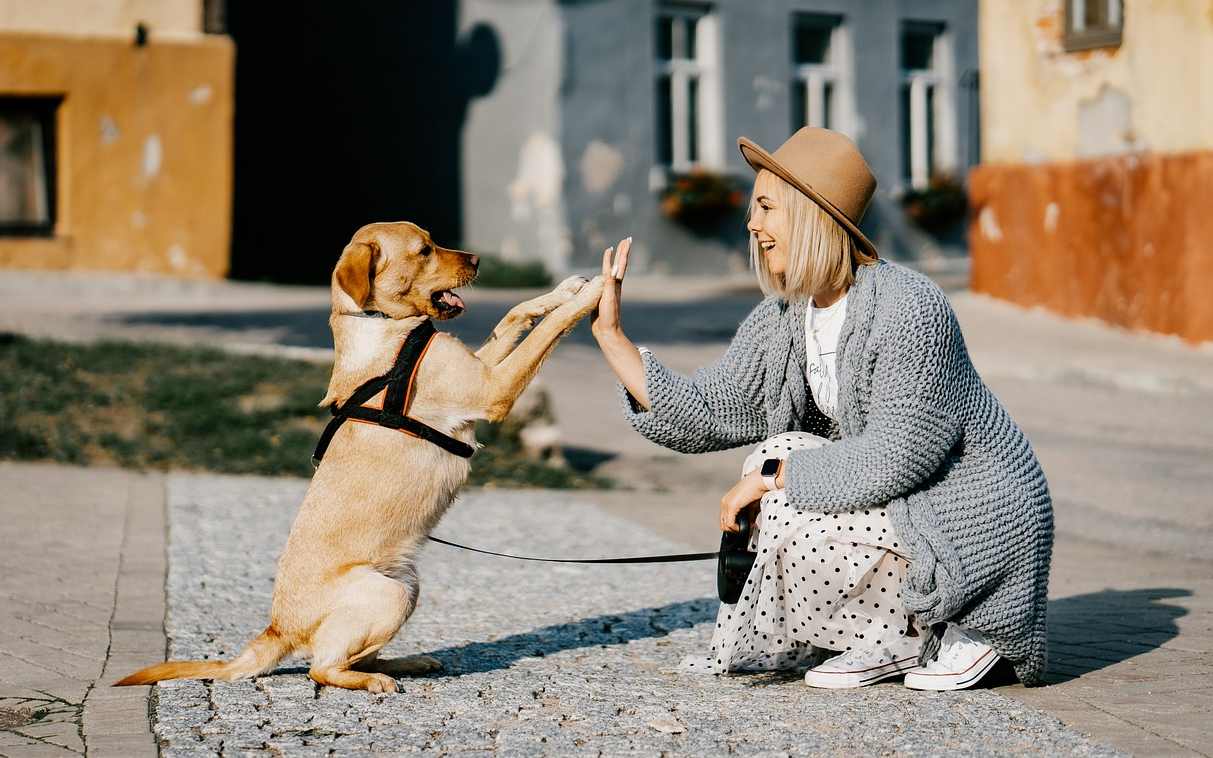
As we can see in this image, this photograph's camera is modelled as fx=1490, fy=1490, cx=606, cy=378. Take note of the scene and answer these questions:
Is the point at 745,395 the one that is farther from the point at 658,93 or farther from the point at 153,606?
the point at 658,93

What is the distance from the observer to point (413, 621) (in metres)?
5.52

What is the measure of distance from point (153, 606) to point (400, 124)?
1790 cm

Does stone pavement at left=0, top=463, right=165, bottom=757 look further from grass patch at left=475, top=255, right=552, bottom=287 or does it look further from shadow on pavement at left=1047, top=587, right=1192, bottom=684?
grass patch at left=475, top=255, right=552, bottom=287

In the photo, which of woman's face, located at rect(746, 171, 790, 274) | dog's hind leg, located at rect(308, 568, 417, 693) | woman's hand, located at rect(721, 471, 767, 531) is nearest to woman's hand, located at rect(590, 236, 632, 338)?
woman's face, located at rect(746, 171, 790, 274)

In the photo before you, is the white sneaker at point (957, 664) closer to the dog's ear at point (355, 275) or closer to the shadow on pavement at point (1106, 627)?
the shadow on pavement at point (1106, 627)

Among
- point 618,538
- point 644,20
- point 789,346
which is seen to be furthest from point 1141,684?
point 644,20

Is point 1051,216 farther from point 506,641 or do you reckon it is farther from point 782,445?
point 782,445

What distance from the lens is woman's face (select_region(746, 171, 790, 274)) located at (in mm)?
4492

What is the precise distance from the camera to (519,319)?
4844mm

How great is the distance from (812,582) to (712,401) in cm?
74

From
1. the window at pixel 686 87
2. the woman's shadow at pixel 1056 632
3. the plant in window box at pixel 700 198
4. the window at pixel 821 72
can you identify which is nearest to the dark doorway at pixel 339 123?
the window at pixel 686 87

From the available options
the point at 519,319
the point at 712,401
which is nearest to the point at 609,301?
the point at 519,319

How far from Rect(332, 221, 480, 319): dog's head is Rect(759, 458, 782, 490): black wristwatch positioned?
1150mm

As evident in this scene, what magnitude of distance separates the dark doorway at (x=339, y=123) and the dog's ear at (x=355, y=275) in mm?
17396
